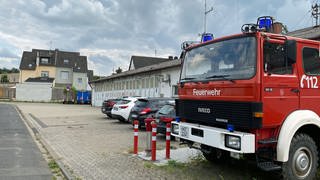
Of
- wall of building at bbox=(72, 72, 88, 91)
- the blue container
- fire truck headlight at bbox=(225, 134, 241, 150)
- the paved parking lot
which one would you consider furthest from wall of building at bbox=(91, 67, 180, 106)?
wall of building at bbox=(72, 72, 88, 91)

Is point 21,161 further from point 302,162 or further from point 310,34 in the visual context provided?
point 310,34

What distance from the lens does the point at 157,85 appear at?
26984mm

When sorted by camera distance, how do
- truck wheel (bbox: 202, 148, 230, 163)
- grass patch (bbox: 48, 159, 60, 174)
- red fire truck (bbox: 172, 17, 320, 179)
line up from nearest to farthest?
1. red fire truck (bbox: 172, 17, 320, 179)
2. grass patch (bbox: 48, 159, 60, 174)
3. truck wheel (bbox: 202, 148, 230, 163)

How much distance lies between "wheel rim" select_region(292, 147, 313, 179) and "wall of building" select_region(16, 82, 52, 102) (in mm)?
63788

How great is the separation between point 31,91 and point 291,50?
64834 millimetres

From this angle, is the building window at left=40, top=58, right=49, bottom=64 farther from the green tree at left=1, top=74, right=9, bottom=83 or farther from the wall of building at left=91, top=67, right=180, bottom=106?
the green tree at left=1, top=74, right=9, bottom=83

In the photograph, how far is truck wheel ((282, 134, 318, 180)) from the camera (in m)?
6.08

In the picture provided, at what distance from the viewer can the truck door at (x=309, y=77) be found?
631 cm

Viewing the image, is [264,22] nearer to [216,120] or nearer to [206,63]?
[206,63]

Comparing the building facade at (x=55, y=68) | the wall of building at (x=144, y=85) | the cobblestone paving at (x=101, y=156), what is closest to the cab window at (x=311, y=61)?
the cobblestone paving at (x=101, y=156)

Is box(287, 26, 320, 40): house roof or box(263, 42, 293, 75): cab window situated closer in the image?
→ box(263, 42, 293, 75): cab window

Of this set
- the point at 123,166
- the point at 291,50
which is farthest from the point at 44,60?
the point at 291,50

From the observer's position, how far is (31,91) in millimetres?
64938

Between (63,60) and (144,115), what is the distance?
2605 inches
